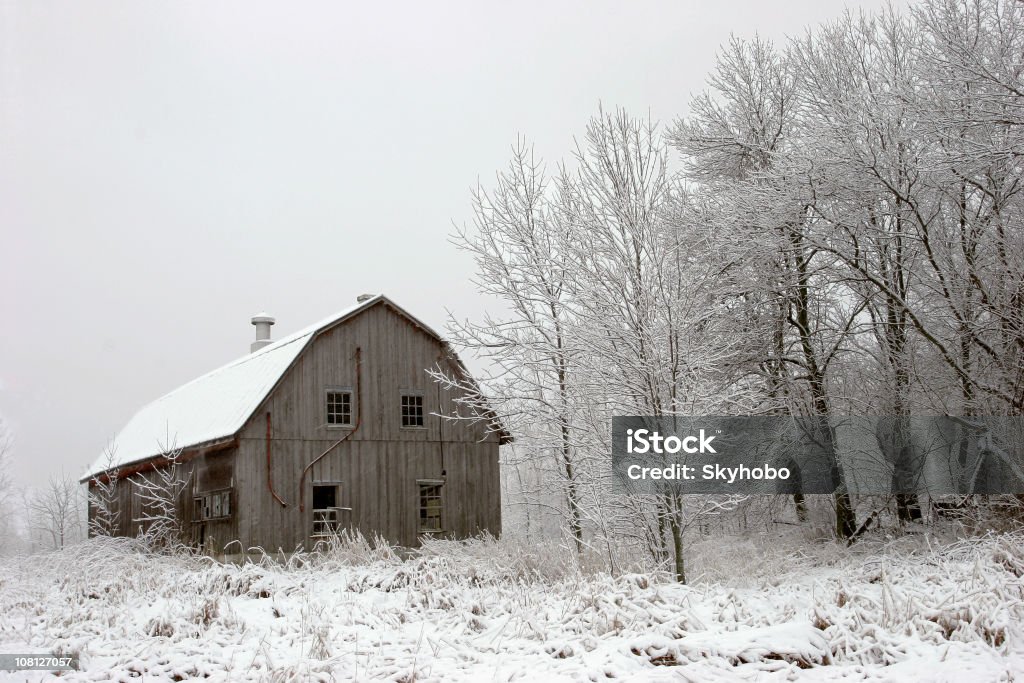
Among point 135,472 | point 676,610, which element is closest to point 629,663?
point 676,610

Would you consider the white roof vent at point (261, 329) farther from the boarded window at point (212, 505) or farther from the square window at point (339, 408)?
the square window at point (339, 408)

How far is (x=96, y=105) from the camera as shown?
24.9m

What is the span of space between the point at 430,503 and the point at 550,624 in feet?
39.2

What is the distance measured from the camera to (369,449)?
20.5 meters

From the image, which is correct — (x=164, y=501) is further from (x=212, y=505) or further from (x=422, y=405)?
(x=422, y=405)

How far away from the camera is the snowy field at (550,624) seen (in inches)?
311

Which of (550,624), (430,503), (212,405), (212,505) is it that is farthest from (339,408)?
(550,624)

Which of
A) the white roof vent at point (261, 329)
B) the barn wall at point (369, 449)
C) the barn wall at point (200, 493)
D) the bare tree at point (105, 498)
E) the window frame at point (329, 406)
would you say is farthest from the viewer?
the white roof vent at point (261, 329)

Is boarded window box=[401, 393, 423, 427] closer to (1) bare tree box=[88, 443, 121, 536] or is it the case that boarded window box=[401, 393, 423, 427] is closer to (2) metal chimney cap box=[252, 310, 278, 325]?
(2) metal chimney cap box=[252, 310, 278, 325]

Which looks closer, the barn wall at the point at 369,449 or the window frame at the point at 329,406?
the barn wall at the point at 369,449

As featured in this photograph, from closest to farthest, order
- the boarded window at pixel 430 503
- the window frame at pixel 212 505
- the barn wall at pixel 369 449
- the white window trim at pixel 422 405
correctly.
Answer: the barn wall at pixel 369 449, the window frame at pixel 212 505, the boarded window at pixel 430 503, the white window trim at pixel 422 405

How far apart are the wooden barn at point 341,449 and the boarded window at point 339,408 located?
0.09 feet

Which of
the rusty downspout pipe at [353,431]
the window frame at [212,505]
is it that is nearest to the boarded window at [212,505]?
the window frame at [212,505]

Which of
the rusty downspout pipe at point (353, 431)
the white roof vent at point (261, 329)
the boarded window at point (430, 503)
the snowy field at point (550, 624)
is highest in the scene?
the white roof vent at point (261, 329)
